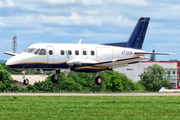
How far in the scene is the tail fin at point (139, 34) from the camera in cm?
4862

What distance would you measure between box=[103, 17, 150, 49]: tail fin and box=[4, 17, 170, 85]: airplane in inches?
42.9

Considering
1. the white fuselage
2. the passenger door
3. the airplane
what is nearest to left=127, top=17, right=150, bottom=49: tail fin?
the airplane

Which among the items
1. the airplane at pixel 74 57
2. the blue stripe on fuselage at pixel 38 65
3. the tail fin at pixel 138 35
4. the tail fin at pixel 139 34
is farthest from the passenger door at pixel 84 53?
the tail fin at pixel 139 34

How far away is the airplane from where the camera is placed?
137 ft

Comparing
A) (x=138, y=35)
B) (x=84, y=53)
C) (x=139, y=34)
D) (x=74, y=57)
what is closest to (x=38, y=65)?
(x=74, y=57)

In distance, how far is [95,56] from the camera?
4466 cm

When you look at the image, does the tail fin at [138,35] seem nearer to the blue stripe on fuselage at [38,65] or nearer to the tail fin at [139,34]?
the tail fin at [139,34]

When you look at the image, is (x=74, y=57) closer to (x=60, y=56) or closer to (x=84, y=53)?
(x=84, y=53)

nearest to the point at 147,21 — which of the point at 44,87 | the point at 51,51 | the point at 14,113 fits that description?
the point at 51,51

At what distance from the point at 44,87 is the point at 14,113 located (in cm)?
4208

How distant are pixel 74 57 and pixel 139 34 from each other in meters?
10.5

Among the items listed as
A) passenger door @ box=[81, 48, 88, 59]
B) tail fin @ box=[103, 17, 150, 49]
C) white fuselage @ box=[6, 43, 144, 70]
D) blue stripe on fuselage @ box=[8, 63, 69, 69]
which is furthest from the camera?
tail fin @ box=[103, 17, 150, 49]

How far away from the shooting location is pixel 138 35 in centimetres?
4916

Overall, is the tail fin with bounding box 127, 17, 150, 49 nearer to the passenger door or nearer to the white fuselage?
the white fuselage
